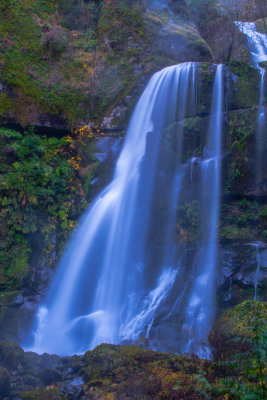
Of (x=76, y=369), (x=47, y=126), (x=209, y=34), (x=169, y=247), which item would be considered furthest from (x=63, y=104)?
(x=209, y=34)

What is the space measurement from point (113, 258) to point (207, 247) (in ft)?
8.77

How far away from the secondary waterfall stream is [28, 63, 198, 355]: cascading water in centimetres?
3

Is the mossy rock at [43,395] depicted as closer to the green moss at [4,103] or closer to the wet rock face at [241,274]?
the wet rock face at [241,274]

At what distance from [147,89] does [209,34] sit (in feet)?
27.9

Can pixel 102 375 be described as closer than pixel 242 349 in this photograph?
No

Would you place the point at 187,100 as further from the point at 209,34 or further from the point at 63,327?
the point at 209,34

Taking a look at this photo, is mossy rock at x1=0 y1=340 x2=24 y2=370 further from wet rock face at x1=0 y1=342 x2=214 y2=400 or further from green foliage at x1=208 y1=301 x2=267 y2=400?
green foliage at x1=208 y1=301 x2=267 y2=400

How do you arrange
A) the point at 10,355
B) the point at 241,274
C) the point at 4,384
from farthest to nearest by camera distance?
1. the point at 241,274
2. the point at 10,355
3. the point at 4,384

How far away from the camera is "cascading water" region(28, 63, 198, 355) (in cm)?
738

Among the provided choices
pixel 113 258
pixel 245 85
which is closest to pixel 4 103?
pixel 113 258

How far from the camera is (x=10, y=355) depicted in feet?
19.2

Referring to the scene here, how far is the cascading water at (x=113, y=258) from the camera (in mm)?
7379

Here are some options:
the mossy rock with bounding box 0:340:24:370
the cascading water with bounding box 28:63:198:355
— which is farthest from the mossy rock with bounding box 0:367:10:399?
the cascading water with bounding box 28:63:198:355

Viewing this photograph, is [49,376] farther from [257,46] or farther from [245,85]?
[257,46]
